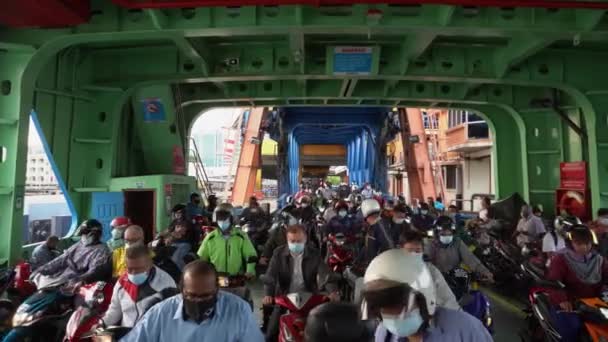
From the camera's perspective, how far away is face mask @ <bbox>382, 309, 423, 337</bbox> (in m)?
1.64

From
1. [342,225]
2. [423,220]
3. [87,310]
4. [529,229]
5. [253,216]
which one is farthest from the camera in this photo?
[253,216]

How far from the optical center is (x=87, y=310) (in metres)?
3.46

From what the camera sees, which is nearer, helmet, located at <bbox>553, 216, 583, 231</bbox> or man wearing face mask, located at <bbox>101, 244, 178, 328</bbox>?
man wearing face mask, located at <bbox>101, 244, 178, 328</bbox>

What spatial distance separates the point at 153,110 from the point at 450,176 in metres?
23.9

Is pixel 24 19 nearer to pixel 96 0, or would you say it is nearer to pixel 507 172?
pixel 96 0

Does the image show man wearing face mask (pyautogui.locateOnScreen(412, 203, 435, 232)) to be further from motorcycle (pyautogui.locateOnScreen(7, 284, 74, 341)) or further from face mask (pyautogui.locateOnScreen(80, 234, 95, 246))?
motorcycle (pyautogui.locateOnScreen(7, 284, 74, 341))

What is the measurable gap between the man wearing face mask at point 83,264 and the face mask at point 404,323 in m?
3.79

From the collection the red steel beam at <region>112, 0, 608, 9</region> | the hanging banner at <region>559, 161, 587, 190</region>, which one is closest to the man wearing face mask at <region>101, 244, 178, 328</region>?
the red steel beam at <region>112, 0, 608, 9</region>

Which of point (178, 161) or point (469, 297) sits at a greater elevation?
point (178, 161)

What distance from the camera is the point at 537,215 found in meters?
8.88

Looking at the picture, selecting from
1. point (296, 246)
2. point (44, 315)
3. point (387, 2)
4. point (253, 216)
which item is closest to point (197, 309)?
point (296, 246)

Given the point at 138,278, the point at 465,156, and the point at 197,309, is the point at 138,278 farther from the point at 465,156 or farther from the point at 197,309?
the point at 465,156

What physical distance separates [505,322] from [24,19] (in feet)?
26.8

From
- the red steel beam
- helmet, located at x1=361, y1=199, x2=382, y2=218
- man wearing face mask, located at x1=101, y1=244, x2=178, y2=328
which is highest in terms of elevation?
the red steel beam
